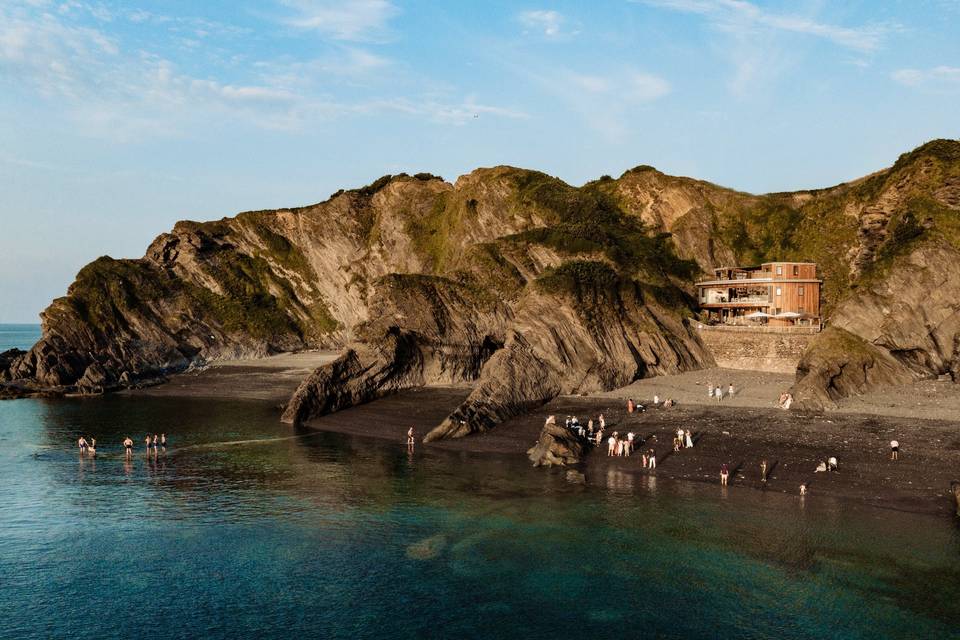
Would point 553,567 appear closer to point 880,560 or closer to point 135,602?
point 880,560

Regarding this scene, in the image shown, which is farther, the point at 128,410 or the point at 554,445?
the point at 128,410

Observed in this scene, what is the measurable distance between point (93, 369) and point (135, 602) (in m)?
76.3

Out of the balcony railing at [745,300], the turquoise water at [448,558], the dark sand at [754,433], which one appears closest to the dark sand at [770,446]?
the dark sand at [754,433]

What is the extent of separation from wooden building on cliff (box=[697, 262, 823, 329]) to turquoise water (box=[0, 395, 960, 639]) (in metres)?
39.1

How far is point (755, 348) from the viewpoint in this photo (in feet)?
236

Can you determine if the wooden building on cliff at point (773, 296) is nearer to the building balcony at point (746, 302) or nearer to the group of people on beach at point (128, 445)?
the building balcony at point (746, 302)

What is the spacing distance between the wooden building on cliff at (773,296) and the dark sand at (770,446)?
22388mm

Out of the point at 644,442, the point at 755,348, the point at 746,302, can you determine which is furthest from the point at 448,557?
the point at 746,302

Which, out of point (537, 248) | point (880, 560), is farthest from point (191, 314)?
point (880, 560)

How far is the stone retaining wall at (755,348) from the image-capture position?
228ft

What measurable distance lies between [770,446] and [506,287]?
135 feet

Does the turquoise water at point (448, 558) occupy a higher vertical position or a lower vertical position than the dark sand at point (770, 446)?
lower

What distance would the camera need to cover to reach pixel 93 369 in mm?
93875

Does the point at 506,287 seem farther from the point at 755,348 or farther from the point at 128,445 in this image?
the point at 128,445
